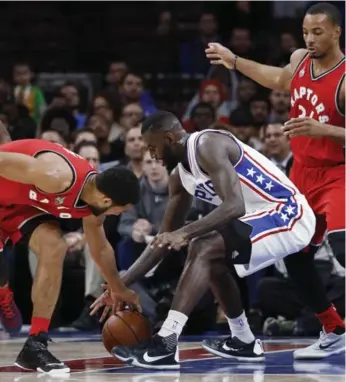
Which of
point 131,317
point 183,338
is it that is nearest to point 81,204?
point 131,317

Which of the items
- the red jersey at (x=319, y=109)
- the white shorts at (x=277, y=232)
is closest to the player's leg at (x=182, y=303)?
the white shorts at (x=277, y=232)

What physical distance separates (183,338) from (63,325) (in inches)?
54.2

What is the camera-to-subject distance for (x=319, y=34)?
6.52 m

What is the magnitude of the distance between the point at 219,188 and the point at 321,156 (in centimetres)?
106

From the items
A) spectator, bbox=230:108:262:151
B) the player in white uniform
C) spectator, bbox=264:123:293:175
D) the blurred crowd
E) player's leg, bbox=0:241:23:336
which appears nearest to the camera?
the player in white uniform

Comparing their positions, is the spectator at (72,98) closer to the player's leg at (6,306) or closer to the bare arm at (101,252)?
the player's leg at (6,306)

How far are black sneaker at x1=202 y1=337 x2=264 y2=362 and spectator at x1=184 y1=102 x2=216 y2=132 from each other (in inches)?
156

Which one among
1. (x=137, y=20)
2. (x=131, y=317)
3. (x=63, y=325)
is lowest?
(x=63, y=325)

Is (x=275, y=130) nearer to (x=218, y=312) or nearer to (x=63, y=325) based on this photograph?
(x=218, y=312)

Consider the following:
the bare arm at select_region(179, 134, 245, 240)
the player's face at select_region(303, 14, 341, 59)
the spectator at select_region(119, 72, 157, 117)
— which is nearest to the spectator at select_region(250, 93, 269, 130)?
the spectator at select_region(119, 72, 157, 117)

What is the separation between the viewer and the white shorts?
6.09 meters

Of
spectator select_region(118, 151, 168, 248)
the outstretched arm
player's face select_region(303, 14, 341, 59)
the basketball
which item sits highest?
player's face select_region(303, 14, 341, 59)

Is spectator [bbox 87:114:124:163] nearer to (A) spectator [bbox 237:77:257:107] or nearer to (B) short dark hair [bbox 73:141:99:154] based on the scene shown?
(B) short dark hair [bbox 73:141:99:154]

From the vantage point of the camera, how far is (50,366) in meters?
5.84
